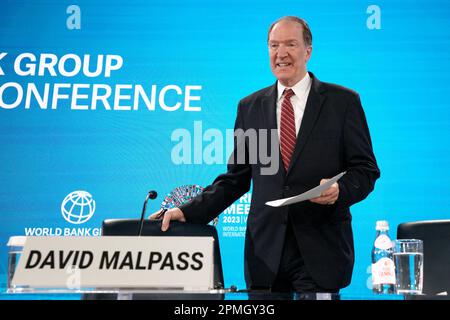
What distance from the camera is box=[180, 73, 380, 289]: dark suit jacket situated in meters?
2.21

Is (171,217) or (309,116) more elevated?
(309,116)

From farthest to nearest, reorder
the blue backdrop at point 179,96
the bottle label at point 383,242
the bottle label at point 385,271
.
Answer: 1. the blue backdrop at point 179,96
2. the bottle label at point 383,242
3. the bottle label at point 385,271

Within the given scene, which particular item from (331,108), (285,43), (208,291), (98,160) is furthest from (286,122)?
(98,160)

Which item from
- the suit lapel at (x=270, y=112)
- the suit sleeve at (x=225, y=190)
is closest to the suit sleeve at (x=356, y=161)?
the suit lapel at (x=270, y=112)

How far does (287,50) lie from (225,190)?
0.73 metres

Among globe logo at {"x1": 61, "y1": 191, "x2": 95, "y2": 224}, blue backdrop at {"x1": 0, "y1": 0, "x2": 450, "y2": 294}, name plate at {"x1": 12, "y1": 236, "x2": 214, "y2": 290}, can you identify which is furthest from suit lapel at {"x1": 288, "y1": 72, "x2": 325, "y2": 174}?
globe logo at {"x1": 61, "y1": 191, "x2": 95, "y2": 224}

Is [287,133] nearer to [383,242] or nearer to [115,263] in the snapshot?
[383,242]

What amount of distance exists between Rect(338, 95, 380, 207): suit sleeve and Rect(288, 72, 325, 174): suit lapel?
0.14 meters

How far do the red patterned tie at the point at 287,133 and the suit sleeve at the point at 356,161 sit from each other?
235 mm

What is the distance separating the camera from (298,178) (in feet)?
7.65

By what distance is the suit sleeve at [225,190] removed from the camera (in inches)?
91.9

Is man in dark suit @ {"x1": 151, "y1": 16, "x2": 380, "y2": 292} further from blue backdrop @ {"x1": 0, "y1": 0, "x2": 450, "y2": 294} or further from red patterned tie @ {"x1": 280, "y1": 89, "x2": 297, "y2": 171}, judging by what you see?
blue backdrop @ {"x1": 0, "y1": 0, "x2": 450, "y2": 294}

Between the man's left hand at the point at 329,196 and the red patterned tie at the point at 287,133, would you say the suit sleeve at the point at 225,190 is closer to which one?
A: the red patterned tie at the point at 287,133

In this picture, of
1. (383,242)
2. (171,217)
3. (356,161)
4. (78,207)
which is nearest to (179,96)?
(78,207)
